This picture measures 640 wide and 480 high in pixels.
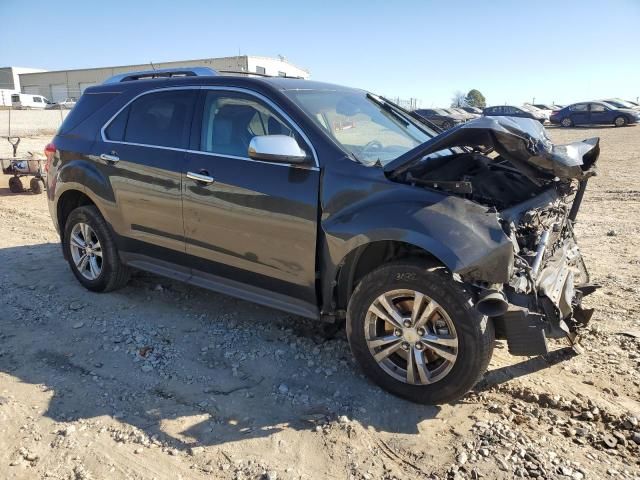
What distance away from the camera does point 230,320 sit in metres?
4.50

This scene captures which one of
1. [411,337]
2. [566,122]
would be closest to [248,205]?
[411,337]

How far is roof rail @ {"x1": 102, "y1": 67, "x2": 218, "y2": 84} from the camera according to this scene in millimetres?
4543

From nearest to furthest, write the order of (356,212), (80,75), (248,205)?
1. (356,212)
2. (248,205)
3. (80,75)

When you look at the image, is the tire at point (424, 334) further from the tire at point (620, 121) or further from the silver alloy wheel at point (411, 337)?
the tire at point (620, 121)

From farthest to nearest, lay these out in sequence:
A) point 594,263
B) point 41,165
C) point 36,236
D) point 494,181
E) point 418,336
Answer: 1. point 41,165
2. point 36,236
3. point 594,263
4. point 494,181
5. point 418,336

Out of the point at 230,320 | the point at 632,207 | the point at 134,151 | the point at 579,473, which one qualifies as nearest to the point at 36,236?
the point at 134,151

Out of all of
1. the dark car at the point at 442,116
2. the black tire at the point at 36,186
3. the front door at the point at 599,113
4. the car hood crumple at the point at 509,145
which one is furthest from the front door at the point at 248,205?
the front door at the point at 599,113

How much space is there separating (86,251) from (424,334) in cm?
352

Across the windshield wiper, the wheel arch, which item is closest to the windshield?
the windshield wiper

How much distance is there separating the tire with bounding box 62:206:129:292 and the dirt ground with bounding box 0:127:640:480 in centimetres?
19

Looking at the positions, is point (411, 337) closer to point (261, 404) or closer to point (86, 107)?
point (261, 404)

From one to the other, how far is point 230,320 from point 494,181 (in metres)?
2.43

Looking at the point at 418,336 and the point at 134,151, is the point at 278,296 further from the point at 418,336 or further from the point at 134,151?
the point at 134,151

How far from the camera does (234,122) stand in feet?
13.2
